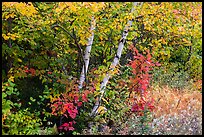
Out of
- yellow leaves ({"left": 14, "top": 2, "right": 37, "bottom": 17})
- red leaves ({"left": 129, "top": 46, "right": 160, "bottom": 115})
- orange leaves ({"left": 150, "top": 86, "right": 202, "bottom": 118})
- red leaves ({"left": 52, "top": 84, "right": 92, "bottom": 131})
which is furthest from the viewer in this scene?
orange leaves ({"left": 150, "top": 86, "right": 202, "bottom": 118})

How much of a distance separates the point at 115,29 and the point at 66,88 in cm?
155

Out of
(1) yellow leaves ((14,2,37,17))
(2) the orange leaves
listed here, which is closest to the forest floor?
(2) the orange leaves

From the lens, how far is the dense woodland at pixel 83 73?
551 cm

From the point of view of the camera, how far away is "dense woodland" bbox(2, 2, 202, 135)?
18.1ft

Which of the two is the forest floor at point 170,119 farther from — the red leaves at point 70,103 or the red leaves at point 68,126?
the red leaves at point 70,103

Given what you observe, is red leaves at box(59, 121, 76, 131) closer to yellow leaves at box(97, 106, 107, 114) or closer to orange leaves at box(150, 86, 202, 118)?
yellow leaves at box(97, 106, 107, 114)

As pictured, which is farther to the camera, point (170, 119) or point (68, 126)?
point (170, 119)

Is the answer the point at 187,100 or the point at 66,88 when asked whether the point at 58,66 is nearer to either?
the point at 66,88

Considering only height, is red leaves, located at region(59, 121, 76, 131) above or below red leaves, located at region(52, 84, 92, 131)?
below

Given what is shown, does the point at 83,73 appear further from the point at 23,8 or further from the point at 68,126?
the point at 23,8

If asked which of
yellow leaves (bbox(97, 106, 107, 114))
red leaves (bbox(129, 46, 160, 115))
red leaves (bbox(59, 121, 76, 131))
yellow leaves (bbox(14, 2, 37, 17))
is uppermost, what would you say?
yellow leaves (bbox(14, 2, 37, 17))

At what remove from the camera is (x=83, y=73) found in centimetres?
625

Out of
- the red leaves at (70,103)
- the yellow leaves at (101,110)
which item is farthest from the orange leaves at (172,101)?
the red leaves at (70,103)

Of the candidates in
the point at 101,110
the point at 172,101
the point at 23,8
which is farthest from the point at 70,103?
the point at 172,101
